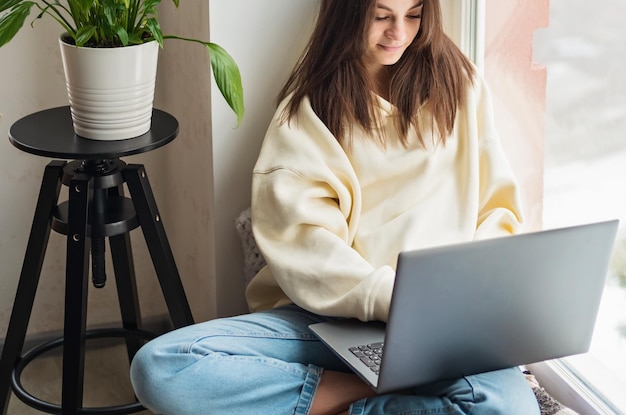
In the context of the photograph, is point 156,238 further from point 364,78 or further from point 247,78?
point 364,78

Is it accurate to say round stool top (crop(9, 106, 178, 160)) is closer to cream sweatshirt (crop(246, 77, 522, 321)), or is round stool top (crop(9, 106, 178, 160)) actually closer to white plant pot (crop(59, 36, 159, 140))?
white plant pot (crop(59, 36, 159, 140))

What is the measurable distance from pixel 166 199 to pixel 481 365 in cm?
103

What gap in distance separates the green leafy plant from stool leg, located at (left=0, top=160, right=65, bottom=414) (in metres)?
0.28

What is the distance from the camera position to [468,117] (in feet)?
6.07

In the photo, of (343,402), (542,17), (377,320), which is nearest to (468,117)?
(542,17)

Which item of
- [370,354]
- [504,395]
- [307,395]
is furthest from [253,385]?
[504,395]

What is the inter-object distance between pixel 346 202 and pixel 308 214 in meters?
0.09

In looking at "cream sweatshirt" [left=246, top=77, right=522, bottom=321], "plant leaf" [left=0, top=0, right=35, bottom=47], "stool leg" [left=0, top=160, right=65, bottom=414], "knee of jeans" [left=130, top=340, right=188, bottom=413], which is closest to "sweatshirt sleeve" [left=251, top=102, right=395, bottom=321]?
"cream sweatshirt" [left=246, top=77, right=522, bottom=321]

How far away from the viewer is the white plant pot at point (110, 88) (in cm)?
167

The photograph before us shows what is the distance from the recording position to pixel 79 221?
1743 mm

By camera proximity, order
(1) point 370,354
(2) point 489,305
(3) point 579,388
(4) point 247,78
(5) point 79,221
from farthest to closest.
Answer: (4) point 247,78
(3) point 579,388
(5) point 79,221
(1) point 370,354
(2) point 489,305

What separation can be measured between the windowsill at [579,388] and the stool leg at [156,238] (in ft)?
2.31

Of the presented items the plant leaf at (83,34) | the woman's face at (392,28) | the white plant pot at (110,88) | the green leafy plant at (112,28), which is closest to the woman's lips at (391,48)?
the woman's face at (392,28)

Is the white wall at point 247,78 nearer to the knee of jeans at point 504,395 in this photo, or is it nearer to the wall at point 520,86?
the wall at point 520,86
